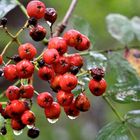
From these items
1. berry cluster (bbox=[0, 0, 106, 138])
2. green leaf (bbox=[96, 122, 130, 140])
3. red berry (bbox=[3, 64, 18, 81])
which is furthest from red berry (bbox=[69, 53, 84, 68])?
green leaf (bbox=[96, 122, 130, 140])

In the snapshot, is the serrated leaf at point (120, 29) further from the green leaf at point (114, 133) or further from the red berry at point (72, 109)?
the red berry at point (72, 109)

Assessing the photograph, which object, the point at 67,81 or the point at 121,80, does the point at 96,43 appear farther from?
the point at 67,81

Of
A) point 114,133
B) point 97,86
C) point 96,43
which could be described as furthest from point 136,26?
point 97,86

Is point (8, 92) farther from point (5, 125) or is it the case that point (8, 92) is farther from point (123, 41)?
point (123, 41)

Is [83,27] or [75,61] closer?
[75,61]

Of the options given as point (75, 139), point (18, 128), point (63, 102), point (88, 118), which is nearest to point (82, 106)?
point (63, 102)

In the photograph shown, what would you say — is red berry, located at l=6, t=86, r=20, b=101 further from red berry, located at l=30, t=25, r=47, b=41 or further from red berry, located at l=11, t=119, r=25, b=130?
red berry, located at l=30, t=25, r=47, b=41

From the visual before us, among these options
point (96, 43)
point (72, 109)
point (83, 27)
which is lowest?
point (96, 43)
